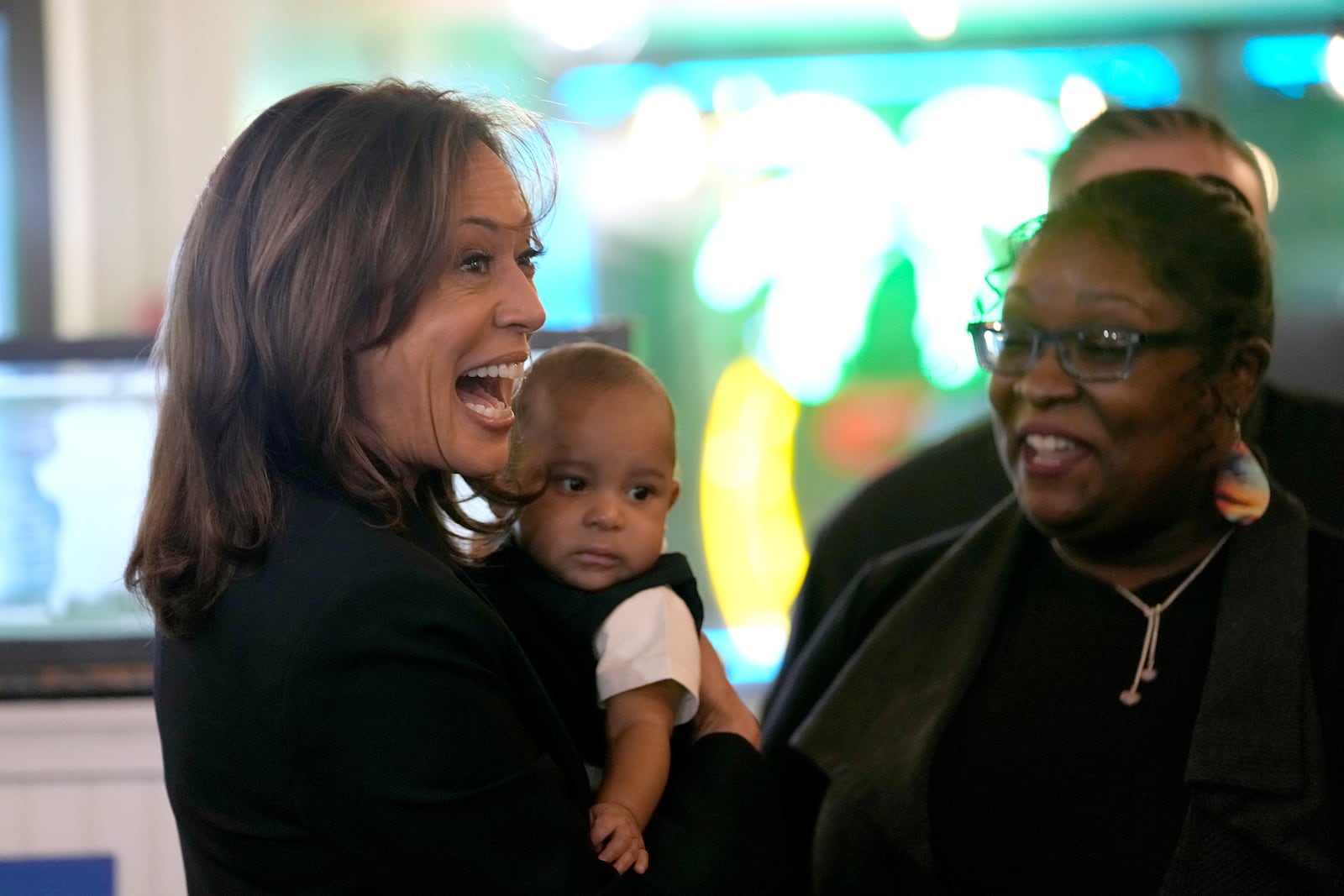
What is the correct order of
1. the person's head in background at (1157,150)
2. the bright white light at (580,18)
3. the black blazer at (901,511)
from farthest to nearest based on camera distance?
the bright white light at (580,18) < the black blazer at (901,511) < the person's head in background at (1157,150)

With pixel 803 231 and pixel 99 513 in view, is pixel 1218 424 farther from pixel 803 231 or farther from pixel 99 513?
pixel 803 231

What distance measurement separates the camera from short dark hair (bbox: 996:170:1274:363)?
4.90 ft

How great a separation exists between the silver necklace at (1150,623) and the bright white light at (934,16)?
250cm

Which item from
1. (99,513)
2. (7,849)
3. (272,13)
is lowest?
(7,849)

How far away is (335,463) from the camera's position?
1.13 m

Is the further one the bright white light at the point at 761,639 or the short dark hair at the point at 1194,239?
the bright white light at the point at 761,639

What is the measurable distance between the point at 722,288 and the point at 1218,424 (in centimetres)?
221

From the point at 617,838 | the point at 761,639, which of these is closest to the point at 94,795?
the point at 617,838

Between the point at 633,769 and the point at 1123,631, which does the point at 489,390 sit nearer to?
the point at 633,769

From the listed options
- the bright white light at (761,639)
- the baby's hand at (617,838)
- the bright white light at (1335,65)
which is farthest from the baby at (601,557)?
the bright white light at (1335,65)

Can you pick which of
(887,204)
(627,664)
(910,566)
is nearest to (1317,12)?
(887,204)

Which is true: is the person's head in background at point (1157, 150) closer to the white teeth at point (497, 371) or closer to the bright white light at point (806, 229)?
the white teeth at point (497, 371)

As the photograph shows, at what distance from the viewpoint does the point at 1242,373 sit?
1.54 meters

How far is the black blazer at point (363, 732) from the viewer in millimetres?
1010
